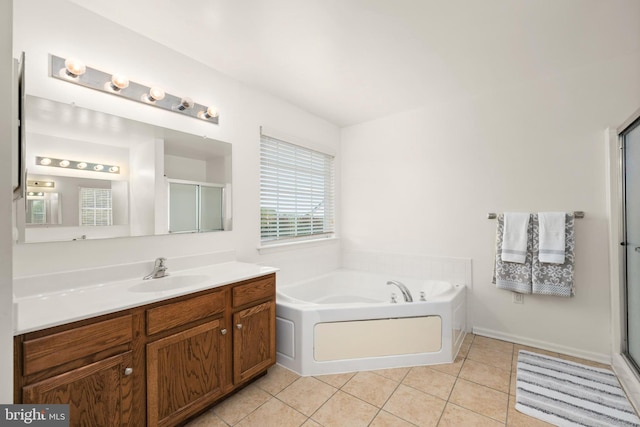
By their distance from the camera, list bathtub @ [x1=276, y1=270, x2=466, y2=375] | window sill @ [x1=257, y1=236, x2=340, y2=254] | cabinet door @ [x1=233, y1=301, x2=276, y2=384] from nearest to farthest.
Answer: cabinet door @ [x1=233, y1=301, x2=276, y2=384] < bathtub @ [x1=276, y1=270, x2=466, y2=375] < window sill @ [x1=257, y1=236, x2=340, y2=254]

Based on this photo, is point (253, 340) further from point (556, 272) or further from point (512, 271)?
point (556, 272)

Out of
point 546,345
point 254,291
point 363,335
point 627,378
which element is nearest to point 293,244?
point 254,291

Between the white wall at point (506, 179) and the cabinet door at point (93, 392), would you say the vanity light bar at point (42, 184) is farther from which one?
the white wall at point (506, 179)

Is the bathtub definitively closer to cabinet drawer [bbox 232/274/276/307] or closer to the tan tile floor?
the tan tile floor

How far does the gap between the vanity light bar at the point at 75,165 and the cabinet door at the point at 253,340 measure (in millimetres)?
1200

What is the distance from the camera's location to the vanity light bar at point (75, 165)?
1509mm

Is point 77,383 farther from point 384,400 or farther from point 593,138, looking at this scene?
point 593,138

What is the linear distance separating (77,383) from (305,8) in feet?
Answer: 7.14

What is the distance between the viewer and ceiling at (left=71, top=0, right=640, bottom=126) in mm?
1642

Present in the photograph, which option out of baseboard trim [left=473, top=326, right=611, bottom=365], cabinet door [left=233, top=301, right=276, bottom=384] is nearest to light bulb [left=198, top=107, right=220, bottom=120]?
cabinet door [left=233, top=301, right=276, bottom=384]

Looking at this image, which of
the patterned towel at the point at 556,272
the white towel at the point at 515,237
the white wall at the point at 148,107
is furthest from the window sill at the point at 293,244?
the patterned towel at the point at 556,272

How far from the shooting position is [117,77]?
1.71 meters

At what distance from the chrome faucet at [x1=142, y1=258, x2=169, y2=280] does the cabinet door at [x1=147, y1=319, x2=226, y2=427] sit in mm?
494

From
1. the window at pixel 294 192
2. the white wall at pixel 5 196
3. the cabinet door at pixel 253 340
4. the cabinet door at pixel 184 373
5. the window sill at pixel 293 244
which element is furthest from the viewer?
the window at pixel 294 192
